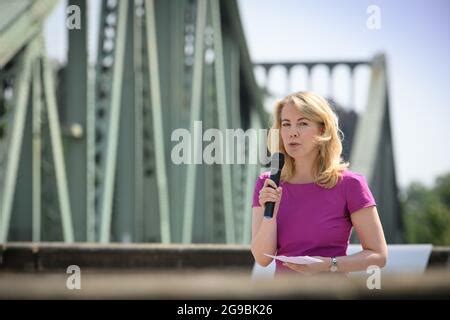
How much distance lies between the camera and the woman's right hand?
1.98 meters

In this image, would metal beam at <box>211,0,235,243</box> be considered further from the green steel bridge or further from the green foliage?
the green foliage

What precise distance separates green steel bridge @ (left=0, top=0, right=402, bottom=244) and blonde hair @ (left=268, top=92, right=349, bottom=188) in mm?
3991

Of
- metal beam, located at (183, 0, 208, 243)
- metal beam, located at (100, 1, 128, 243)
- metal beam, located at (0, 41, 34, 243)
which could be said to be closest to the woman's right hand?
metal beam, located at (0, 41, 34, 243)

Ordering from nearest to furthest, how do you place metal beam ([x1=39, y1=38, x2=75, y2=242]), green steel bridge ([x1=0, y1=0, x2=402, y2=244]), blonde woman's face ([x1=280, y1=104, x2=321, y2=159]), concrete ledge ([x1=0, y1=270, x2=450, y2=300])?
blonde woman's face ([x1=280, y1=104, x2=321, y2=159]) < concrete ledge ([x1=0, y1=270, x2=450, y2=300]) < green steel bridge ([x1=0, y1=0, x2=402, y2=244]) < metal beam ([x1=39, y1=38, x2=75, y2=242])

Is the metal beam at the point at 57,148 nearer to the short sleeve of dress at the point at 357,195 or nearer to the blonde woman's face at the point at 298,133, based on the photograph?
the blonde woman's face at the point at 298,133

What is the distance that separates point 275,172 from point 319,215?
15cm

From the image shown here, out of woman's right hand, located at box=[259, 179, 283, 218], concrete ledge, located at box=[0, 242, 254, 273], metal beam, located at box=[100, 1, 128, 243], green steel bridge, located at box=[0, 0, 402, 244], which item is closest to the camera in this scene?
woman's right hand, located at box=[259, 179, 283, 218]

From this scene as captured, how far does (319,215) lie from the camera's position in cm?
203

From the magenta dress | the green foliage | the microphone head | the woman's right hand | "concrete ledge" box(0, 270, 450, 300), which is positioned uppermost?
the microphone head

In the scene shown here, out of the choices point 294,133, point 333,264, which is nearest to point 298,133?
point 294,133

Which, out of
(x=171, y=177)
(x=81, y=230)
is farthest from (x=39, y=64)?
(x=171, y=177)

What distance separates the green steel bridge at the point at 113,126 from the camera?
6.16 m

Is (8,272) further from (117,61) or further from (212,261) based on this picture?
(117,61)

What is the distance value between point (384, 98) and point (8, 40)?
14.0m
